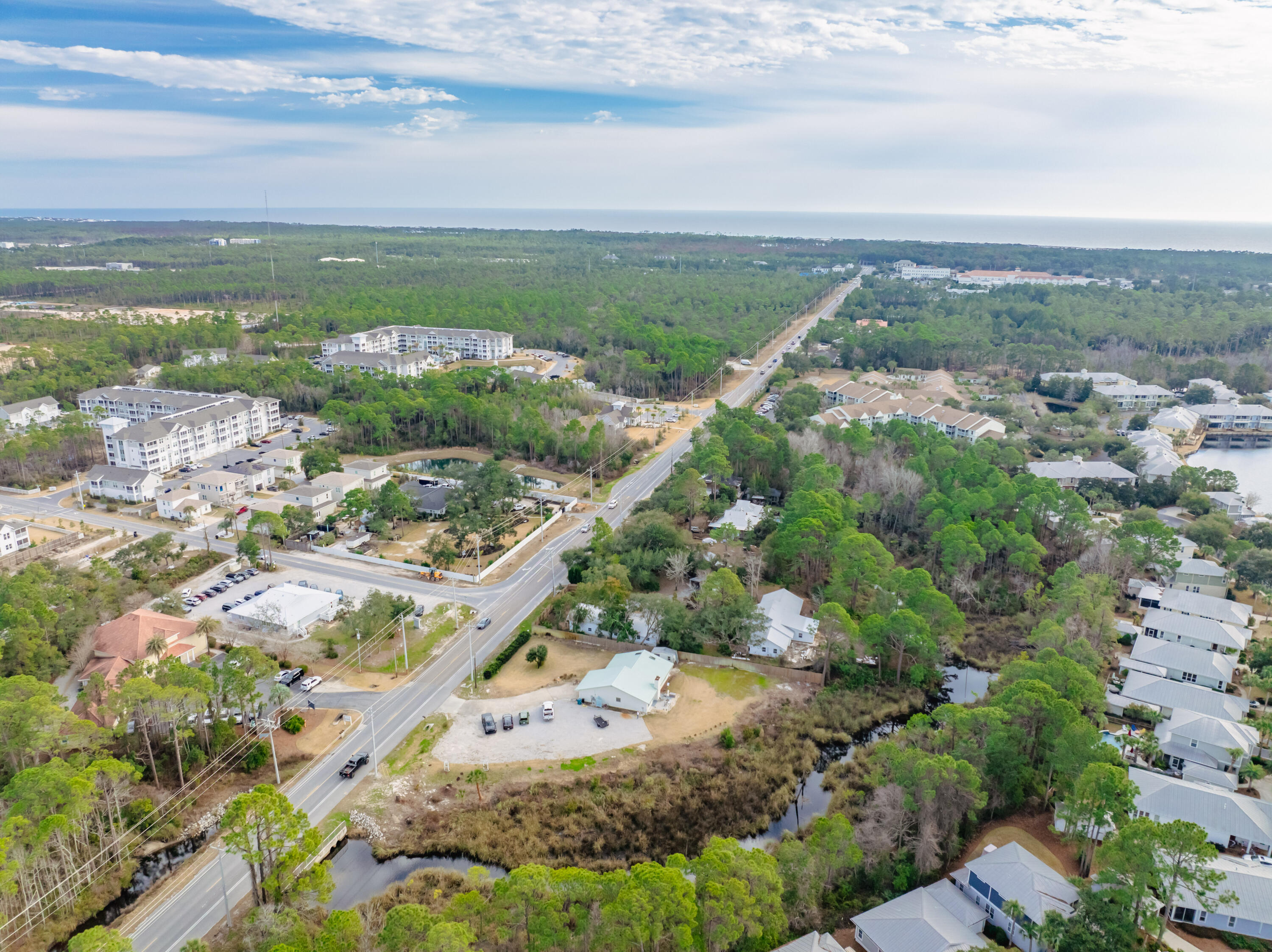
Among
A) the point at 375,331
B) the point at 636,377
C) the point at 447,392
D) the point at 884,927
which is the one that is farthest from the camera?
the point at 375,331

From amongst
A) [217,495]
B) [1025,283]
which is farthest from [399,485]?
[1025,283]

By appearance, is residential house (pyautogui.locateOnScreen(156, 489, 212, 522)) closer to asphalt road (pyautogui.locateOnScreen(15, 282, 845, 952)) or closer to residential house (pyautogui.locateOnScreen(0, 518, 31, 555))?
asphalt road (pyautogui.locateOnScreen(15, 282, 845, 952))

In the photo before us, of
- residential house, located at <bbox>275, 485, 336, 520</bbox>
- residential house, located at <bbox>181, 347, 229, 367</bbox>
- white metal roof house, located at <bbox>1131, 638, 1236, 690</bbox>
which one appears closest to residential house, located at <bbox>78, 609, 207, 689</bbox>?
residential house, located at <bbox>275, 485, 336, 520</bbox>

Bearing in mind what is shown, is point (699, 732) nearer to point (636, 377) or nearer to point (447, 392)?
point (447, 392)

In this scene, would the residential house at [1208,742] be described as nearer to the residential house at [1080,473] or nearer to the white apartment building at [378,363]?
the residential house at [1080,473]

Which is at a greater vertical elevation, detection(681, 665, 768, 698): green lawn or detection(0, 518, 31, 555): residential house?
detection(0, 518, 31, 555): residential house

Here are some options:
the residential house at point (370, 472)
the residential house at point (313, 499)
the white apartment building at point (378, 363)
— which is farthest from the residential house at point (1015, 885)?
the white apartment building at point (378, 363)
